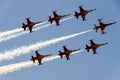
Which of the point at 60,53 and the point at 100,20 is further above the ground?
the point at 100,20

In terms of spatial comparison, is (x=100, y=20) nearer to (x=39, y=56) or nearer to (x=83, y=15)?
(x=83, y=15)

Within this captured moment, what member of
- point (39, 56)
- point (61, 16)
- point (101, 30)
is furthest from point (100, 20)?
point (39, 56)

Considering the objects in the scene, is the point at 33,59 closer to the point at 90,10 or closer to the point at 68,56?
the point at 68,56

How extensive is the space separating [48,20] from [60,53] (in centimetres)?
1227

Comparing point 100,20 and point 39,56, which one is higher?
point 100,20

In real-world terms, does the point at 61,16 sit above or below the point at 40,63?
above

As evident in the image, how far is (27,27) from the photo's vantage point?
120438 millimetres

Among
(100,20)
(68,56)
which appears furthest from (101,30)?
(68,56)

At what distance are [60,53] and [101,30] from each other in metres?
17.1

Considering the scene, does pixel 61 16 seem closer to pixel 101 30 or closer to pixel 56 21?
pixel 56 21

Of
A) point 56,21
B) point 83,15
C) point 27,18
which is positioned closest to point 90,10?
point 83,15

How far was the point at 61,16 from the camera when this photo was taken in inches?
4850

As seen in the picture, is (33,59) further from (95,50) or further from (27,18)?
(95,50)

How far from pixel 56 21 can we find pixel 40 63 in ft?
51.7
